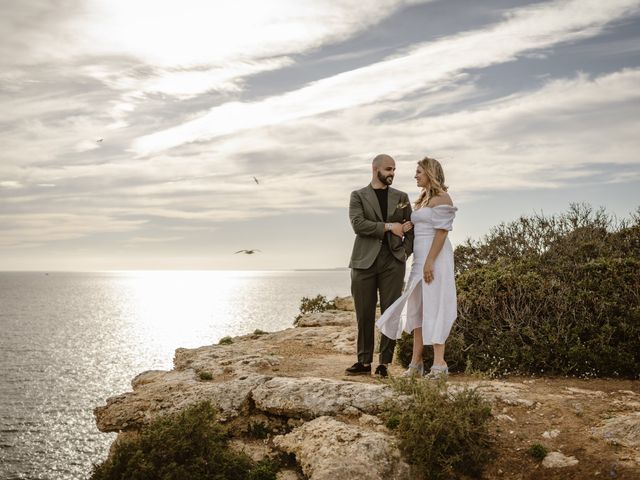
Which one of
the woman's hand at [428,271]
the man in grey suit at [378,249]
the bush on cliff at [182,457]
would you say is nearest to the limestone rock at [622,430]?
the woman's hand at [428,271]

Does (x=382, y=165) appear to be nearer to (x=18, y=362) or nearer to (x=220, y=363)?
(x=220, y=363)

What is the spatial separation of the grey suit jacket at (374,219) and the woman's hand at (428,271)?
0.62m

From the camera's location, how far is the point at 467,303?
10438 millimetres

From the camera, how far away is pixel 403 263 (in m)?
8.87

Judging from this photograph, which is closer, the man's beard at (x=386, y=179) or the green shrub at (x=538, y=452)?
the green shrub at (x=538, y=452)

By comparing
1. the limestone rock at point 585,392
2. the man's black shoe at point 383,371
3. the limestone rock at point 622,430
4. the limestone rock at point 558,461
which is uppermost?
the man's black shoe at point 383,371

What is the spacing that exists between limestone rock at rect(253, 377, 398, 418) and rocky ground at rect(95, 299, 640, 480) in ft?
0.05

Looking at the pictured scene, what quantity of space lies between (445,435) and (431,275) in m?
2.46

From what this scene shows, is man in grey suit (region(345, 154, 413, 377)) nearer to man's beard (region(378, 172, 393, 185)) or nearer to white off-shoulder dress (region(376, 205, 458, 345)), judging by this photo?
man's beard (region(378, 172, 393, 185))

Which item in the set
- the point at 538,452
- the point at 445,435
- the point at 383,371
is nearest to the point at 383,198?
the point at 383,371

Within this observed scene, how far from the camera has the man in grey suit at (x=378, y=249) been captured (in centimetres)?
870

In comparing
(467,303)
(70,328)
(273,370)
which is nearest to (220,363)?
(273,370)

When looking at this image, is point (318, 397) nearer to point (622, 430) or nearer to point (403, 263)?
point (403, 263)

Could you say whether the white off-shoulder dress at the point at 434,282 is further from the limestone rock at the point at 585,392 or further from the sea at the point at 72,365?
the sea at the point at 72,365
